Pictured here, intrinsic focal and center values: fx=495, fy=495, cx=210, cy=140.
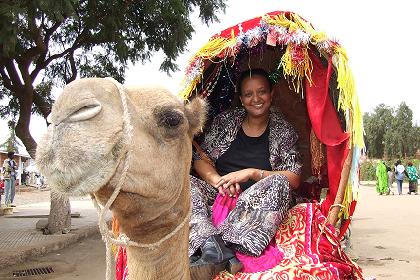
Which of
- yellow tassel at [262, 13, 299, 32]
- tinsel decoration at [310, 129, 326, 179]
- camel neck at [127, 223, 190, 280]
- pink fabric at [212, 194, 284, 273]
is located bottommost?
pink fabric at [212, 194, 284, 273]

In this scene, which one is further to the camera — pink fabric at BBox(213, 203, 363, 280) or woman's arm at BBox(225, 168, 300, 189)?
woman's arm at BBox(225, 168, 300, 189)

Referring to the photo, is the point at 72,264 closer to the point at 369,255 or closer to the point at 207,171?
the point at 369,255

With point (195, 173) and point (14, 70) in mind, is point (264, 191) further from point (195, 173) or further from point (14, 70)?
point (14, 70)

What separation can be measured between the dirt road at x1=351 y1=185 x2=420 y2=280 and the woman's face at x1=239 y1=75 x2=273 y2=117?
4849 millimetres

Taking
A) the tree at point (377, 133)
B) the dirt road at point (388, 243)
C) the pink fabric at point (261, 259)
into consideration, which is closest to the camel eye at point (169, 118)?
the pink fabric at point (261, 259)

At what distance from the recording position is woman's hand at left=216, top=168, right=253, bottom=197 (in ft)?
9.61

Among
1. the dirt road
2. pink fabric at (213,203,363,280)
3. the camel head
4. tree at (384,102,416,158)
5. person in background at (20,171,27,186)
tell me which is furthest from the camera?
tree at (384,102,416,158)

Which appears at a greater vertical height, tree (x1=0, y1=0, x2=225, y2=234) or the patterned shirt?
tree (x1=0, y1=0, x2=225, y2=234)

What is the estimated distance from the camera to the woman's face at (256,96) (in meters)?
3.31

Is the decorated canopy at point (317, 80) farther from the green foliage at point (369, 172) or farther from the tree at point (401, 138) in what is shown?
the tree at point (401, 138)

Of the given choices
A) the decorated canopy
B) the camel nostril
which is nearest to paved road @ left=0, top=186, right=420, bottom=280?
the decorated canopy

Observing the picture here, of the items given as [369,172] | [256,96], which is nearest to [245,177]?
[256,96]

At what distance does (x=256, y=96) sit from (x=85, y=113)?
1.94 metres

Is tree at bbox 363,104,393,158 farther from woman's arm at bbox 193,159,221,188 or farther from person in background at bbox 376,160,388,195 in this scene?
woman's arm at bbox 193,159,221,188
